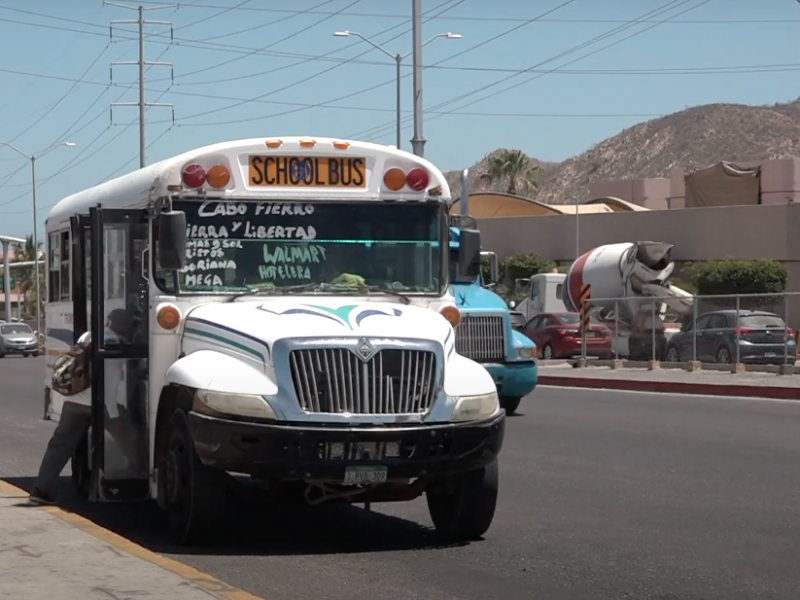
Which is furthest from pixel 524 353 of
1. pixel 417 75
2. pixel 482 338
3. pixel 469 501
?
pixel 417 75

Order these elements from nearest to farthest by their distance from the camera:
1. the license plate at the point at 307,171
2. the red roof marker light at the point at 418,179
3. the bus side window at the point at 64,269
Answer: the license plate at the point at 307,171 < the red roof marker light at the point at 418,179 < the bus side window at the point at 64,269

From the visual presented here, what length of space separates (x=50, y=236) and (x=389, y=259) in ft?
13.2

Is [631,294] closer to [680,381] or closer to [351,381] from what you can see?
[680,381]

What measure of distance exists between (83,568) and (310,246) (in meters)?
3.09

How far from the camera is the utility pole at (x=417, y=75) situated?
1404 inches

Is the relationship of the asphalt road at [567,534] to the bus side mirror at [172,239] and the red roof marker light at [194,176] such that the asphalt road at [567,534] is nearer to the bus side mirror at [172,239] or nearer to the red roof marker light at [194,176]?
the bus side mirror at [172,239]

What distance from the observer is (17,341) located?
179ft

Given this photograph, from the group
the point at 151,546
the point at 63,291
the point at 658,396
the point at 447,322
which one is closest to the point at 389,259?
the point at 447,322

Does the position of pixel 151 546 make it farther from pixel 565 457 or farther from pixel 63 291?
pixel 565 457

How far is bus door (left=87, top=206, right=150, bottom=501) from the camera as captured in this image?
9906 mm

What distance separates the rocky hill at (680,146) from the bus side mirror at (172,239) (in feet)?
522

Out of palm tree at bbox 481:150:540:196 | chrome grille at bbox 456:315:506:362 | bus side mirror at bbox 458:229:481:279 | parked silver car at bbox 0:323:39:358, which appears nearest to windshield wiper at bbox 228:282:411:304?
bus side mirror at bbox 458:229:481:279

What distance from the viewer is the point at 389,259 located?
10062 mm

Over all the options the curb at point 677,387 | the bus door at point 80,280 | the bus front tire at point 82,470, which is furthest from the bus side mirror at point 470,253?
the curb at point 677,387
